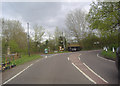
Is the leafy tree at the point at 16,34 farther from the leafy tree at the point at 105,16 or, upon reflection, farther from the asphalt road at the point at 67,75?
the asphalt road at the point at 67,75

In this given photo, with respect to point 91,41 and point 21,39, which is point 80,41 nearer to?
point 91,41

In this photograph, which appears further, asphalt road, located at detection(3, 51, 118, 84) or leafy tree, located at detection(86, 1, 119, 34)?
leafy tree, located at detection(86, 1, 119, 34)

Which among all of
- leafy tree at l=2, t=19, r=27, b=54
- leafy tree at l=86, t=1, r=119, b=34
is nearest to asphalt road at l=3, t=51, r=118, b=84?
leafy tree at l=86, t=1, r=119, b=34

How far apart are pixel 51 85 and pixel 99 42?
44219 millimetres

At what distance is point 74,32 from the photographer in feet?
162

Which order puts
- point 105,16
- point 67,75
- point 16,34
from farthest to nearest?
point 16,34 → point 105,16 → point 67,75

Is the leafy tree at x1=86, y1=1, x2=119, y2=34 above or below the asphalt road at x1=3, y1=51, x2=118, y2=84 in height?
above

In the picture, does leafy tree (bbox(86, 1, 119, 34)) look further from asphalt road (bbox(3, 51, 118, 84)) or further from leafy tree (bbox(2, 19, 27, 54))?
leafy tree (bbox(2, 19, 27, 54))

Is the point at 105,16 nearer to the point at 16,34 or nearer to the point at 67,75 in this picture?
the point at 67,75

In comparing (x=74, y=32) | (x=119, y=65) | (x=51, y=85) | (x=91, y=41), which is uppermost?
(x=74, y=32)

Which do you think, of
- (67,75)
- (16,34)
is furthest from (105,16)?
(16,34)

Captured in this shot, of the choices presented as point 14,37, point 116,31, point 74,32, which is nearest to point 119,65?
point 116,31

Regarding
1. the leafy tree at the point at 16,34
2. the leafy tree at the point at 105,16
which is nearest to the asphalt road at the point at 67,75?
the leafy tree at the point at 105,16

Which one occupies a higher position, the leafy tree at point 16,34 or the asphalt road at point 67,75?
the leafy tree at point 16,34
